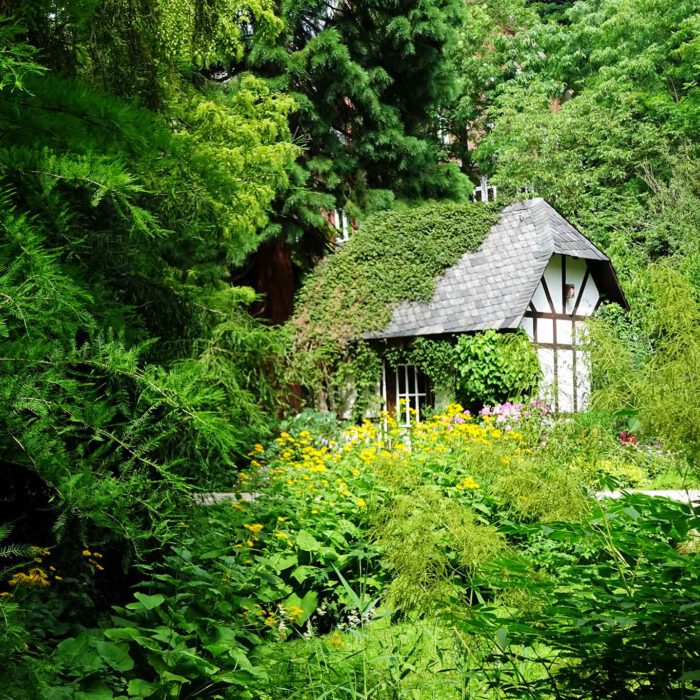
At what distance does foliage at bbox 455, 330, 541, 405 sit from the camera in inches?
433

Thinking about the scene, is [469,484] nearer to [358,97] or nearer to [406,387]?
[406,387]

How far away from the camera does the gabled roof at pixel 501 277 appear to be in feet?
38.2

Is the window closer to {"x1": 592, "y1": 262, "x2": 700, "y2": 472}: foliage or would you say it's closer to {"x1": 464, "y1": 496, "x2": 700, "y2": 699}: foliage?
{"x1": 592, "y1": 262, "x2": 700, "y2": 472}: foliage

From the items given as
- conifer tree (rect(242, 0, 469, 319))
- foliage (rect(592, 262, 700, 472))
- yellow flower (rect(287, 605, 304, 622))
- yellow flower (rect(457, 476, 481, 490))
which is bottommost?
yellow flower (rect(287, 605, 304, 622))

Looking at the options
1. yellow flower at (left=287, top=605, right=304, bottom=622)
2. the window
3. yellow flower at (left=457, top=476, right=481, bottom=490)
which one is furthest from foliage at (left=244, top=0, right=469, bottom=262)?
yellow flower at (left=287, top=605, right=304, bottom=622)

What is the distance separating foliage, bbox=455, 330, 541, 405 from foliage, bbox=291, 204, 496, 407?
1.80 meters

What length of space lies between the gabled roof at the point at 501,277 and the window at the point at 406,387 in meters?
0.75

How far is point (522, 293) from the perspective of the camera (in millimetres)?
11555

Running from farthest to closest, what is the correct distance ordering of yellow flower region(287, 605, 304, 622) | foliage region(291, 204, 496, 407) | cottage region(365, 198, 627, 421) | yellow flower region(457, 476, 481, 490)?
1. foliage region(291, 204, 496, 407)
2. cottage region(365, 198, 627, 421)
3. yellow flower region(457, 476, 481, 490)
4. yellow flower region(287, 605, 304, 622)

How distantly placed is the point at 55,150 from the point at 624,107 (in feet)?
57.8

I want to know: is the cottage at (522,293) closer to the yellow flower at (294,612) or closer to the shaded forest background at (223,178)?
the shaded forest background at (223,178)

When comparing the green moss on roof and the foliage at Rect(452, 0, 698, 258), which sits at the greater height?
the foliage at Rect(452, 0, 698, 258)

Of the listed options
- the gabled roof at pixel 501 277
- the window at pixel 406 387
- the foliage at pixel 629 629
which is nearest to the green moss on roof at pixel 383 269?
the gabled roof at pixel 501 277

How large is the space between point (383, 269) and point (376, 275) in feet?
0.52
